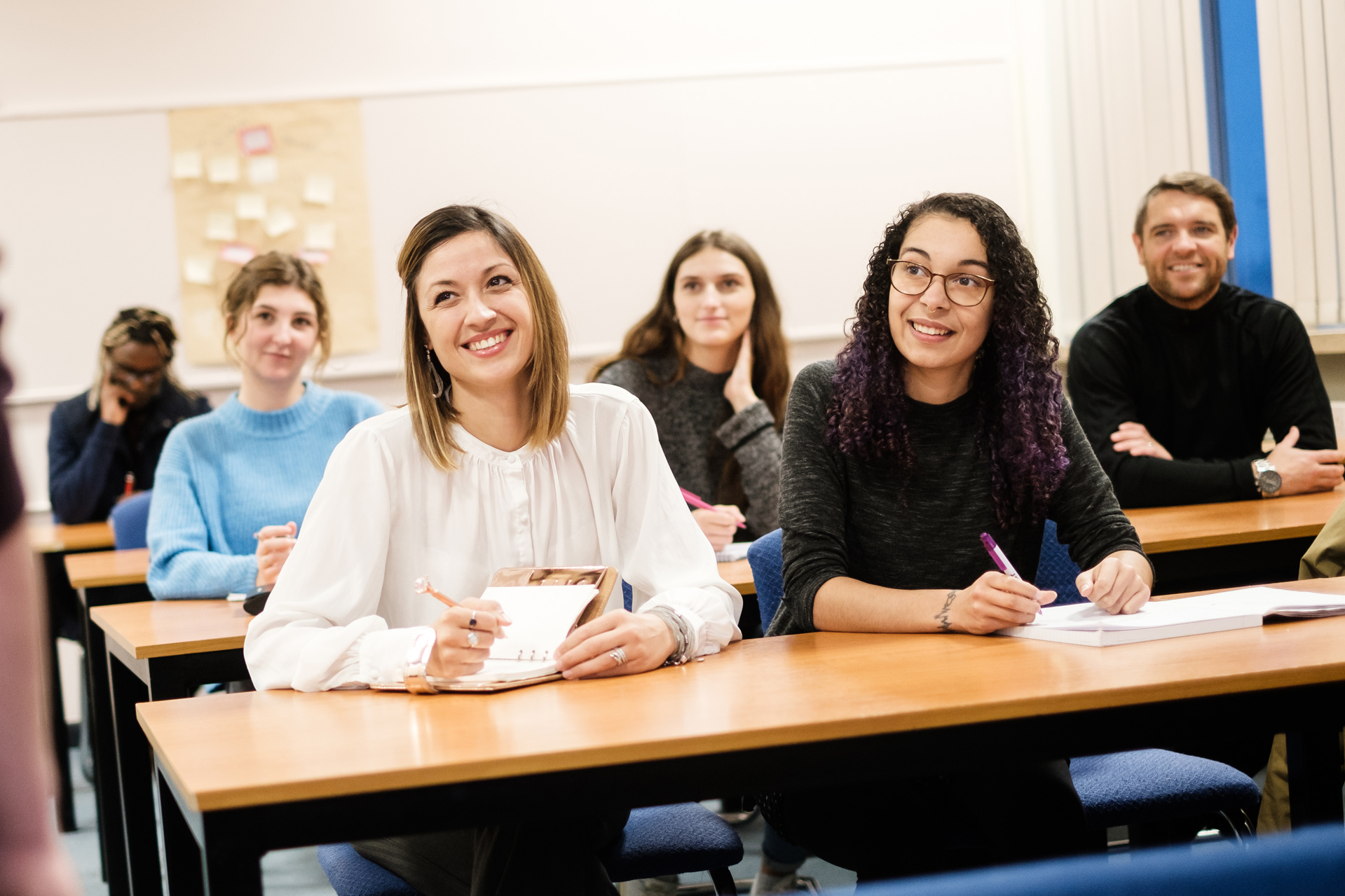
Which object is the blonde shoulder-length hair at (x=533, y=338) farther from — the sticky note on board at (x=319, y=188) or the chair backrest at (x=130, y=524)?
the sticky note on board at (x=319, y=188)

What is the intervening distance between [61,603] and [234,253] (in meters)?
1.60

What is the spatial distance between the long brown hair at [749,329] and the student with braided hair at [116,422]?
5.33 ft

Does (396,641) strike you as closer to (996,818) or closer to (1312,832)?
(996,818)

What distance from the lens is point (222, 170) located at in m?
4.61

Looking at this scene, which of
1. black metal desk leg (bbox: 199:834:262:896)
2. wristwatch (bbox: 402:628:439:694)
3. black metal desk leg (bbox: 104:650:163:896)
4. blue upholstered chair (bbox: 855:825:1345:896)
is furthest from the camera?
black metal desk leg (bbox: 104:650:163:896)

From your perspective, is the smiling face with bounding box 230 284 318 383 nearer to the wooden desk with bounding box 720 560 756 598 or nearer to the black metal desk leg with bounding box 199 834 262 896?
the wooden desk with bounding box 720 560 756 598

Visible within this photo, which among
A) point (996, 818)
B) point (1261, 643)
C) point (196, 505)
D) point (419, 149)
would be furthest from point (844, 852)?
point (419, 149)

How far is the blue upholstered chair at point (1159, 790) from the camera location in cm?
163

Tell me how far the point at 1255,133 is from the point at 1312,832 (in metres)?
3.88

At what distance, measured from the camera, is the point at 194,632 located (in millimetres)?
2080

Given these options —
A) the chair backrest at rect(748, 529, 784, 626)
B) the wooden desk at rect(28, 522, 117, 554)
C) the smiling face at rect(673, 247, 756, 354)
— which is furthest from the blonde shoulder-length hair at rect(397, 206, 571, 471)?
the wooden desk at rect(28, 522, 117, 554)

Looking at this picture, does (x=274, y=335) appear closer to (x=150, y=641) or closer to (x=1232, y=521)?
(x=150, y=641)

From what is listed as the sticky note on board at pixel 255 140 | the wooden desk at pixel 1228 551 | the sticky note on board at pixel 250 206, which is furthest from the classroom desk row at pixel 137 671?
the sticky note on board at pixel 255 140

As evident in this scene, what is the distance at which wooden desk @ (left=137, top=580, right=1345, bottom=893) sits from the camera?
108 centimetres
